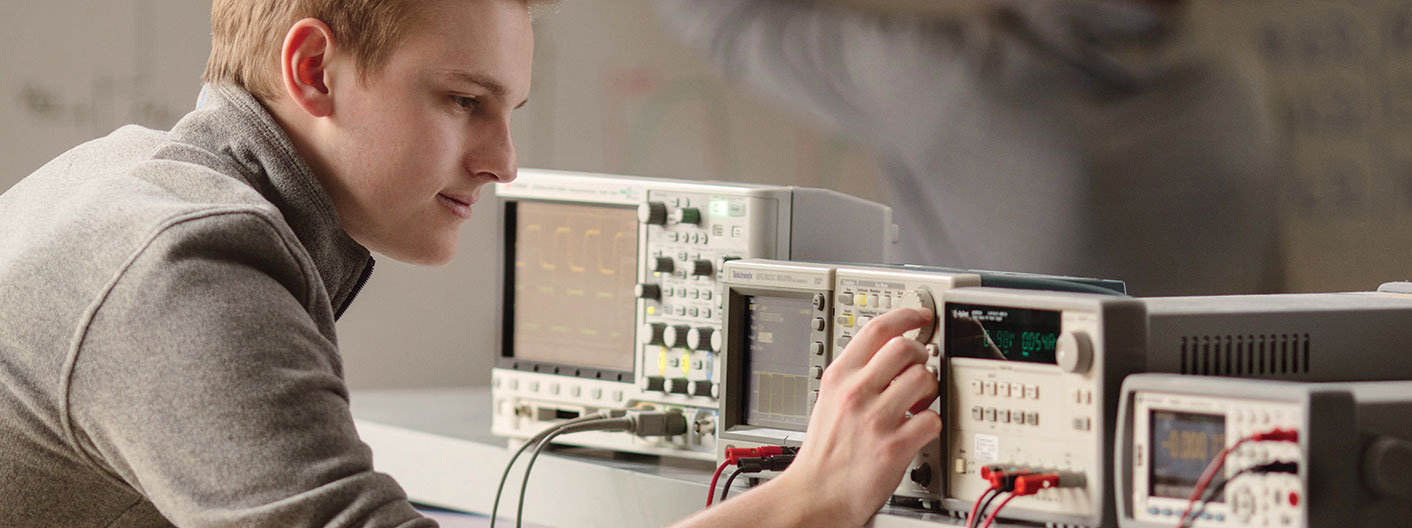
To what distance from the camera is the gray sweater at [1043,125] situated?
2420 millimetres

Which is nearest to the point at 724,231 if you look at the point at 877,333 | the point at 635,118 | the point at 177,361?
the point at 877,333

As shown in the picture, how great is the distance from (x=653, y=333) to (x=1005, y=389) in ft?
2.12

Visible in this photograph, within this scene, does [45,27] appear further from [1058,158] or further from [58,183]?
[1058,158]

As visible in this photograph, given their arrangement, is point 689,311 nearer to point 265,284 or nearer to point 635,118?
point 265,284

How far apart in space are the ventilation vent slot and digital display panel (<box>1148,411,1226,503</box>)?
11 cm

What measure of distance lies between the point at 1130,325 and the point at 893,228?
786 mm

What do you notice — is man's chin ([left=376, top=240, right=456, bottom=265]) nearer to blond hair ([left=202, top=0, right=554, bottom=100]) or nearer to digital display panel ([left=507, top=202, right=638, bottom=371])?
blond hair ([left=202, top=0, right=554, bottom=100])

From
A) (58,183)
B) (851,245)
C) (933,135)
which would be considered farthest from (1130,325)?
(933,135)

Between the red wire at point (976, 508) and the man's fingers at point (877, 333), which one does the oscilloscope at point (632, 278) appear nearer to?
the man's fingers at point (877, 333)

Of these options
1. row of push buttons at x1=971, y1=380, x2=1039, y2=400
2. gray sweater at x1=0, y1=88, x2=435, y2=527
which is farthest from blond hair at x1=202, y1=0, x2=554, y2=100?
row of push buttons at x1=971, y1=380, x2=1039, y2=400

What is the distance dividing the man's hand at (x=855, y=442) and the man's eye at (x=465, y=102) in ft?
1.19

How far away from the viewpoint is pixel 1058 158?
2715 mm

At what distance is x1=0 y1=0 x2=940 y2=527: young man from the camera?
0.89 m

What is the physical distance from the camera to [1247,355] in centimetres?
115
